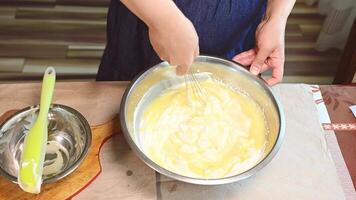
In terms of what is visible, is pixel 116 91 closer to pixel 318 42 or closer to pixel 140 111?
pixel 140 111

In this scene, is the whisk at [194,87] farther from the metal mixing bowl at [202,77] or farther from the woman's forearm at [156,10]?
the woman's forearm at [156,10]

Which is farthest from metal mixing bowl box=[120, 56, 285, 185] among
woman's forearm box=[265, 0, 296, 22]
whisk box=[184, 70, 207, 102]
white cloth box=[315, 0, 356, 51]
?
white cloth box=[315, 0, 356, 51]

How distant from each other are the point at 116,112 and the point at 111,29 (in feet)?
0.89

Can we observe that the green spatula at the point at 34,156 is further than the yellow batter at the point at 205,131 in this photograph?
No

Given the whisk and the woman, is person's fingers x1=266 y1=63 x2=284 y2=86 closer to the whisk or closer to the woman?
the woman

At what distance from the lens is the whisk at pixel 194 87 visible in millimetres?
865

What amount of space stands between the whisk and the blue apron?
0.30ft

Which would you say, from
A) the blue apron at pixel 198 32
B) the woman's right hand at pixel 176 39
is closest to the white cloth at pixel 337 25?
the blue apron at pixel 198 32

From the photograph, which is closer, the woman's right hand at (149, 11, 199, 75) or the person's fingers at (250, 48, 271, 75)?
the woman's right hand at (149, 11, 199, 75)

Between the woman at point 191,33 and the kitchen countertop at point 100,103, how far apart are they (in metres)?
0.12

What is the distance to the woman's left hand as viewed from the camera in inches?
33.5

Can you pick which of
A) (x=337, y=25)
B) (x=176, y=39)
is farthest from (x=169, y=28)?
(x=337, y=25)

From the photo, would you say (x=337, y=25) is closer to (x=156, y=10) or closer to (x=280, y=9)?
(x=280, y=9)

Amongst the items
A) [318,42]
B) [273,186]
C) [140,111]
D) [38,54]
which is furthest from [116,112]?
[318,42]
